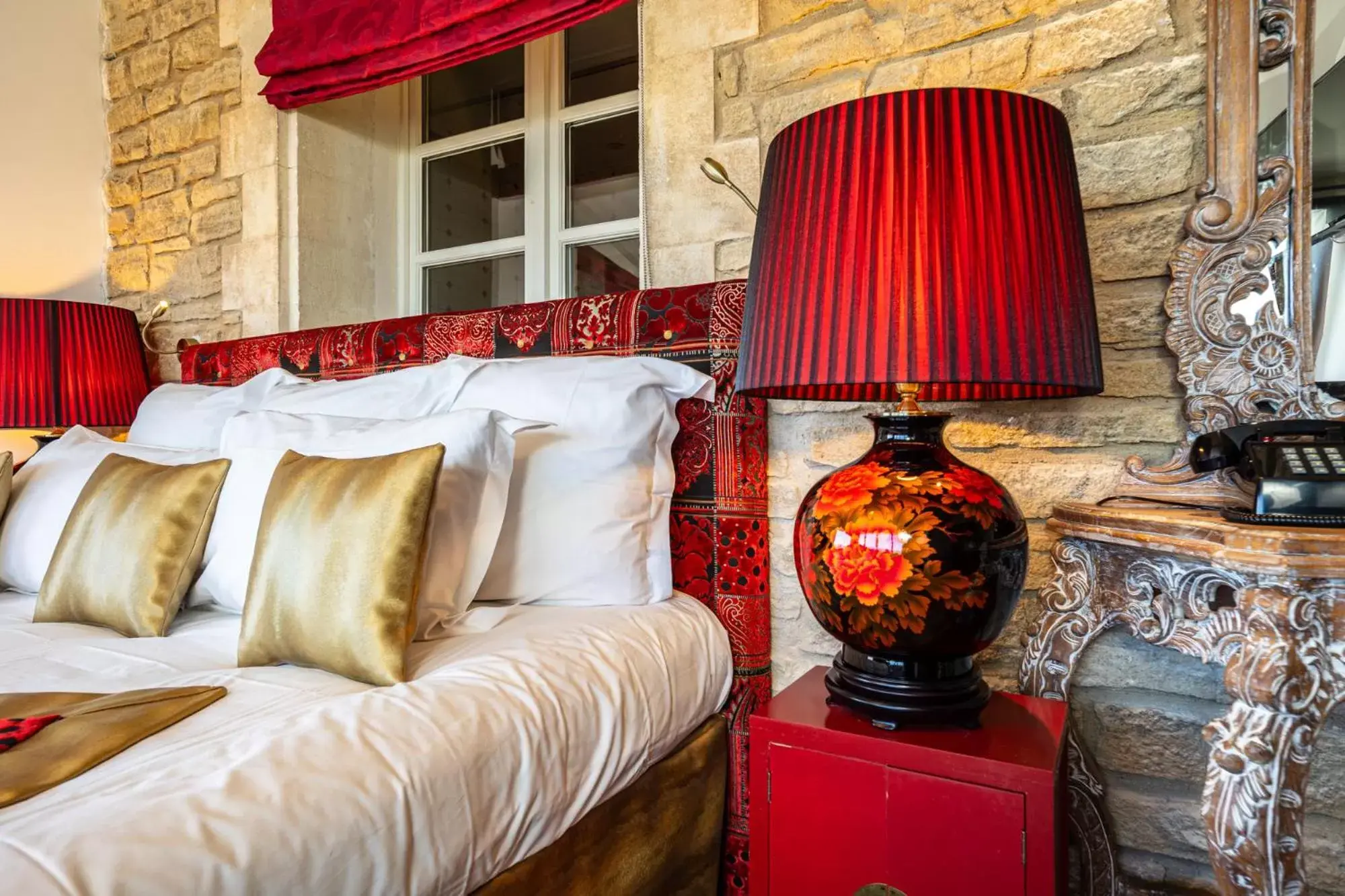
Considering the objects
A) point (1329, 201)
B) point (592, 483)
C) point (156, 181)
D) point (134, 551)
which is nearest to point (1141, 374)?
point (1329, 201)

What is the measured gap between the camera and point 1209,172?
1168 millimetres

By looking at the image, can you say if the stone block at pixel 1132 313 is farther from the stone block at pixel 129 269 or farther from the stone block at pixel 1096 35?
the stone block at pixel 129 269

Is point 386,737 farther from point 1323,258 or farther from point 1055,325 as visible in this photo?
point 1323,258

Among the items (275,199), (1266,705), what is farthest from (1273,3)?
(275,199)

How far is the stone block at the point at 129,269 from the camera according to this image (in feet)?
9.27

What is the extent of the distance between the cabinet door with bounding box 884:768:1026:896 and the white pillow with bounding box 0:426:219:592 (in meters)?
1.45

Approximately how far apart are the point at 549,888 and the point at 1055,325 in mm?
955

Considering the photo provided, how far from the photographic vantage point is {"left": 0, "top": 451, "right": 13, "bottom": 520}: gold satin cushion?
1652 millimetres

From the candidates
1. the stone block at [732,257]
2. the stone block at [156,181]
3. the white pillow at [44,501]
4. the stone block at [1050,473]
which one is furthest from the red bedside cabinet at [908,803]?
the stone block at [156,181]

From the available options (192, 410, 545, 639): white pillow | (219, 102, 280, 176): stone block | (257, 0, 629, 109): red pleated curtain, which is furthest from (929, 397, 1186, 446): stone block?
(219, 102, 280, 176): stone block

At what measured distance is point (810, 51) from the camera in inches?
60.7

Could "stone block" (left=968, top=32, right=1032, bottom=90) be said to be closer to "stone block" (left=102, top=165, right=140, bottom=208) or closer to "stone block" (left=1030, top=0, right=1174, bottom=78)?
"stone block" (left=1030, top=0, right=1174, bottom=78)

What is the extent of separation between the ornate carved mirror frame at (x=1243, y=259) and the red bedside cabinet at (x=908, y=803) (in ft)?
1.77

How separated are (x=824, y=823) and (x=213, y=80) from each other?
302cm
